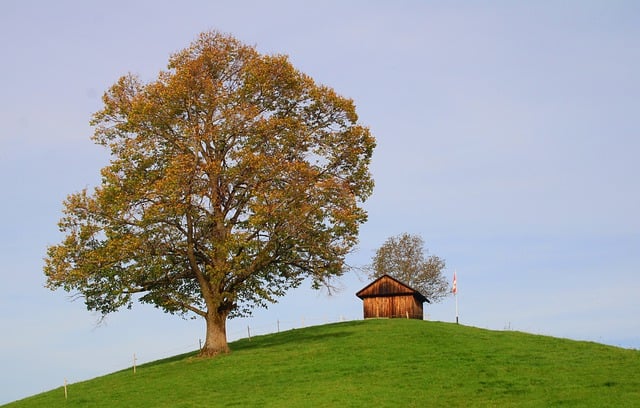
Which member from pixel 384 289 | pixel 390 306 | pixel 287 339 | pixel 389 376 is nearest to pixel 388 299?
pixel 390 306

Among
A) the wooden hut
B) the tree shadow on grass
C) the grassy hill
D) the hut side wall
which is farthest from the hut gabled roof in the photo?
the grassy hill

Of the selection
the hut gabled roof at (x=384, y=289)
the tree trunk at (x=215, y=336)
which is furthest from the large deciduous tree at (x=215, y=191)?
the hut gabled roof at (x=384, y=289)

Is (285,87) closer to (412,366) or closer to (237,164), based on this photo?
(237,164)

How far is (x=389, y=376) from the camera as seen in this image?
46.7 metres

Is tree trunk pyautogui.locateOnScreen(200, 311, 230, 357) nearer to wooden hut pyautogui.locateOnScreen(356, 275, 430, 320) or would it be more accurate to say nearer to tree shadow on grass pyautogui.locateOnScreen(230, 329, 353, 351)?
tree shadow on grass pyautogui.locateOnScreen(230, 329, 353, 351)

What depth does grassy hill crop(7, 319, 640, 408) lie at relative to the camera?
4066 centimetres

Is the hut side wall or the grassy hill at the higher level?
the hut side wall

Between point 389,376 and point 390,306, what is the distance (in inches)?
1395

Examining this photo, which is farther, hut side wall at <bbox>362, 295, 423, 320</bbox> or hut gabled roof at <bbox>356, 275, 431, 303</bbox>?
hut gabled roof at <bbox>356, 275, 431, 303</bbox>

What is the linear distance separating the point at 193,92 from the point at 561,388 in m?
32.3

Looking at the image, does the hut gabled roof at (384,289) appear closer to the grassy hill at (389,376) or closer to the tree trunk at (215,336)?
the grassy hill at (389,376)

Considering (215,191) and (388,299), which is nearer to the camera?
(215,191)

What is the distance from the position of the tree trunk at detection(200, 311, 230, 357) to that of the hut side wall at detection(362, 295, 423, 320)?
26.2 metres

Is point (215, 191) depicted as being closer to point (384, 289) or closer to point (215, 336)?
point (215, 336)
